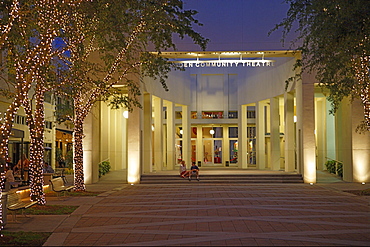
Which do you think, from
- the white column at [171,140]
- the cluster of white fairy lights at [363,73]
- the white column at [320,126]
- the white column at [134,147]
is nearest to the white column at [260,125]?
the white column at [320,126]

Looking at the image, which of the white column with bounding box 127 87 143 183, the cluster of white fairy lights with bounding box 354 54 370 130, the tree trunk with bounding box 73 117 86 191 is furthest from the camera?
the white column with bounding box 127 87 143 183

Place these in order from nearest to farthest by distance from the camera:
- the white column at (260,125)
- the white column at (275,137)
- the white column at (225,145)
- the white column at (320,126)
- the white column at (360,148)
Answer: the white column at (360,148)
the white column at (275,137)
the white column at (320,126)
the white column at (260,125)
the white column at (225,145)

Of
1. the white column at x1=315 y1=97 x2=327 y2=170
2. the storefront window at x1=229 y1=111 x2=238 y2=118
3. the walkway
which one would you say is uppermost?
the storefront window at x1=229 y1=111 x2=238 y2=118

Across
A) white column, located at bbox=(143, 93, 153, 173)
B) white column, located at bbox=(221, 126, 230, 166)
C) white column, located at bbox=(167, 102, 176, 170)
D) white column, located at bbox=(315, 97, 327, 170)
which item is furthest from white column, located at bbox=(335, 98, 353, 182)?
white column, located at bbox=(221, 126, 230, 166)

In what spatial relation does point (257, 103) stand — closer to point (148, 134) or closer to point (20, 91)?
point (148, 134)

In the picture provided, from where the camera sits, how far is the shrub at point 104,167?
83.5 ft

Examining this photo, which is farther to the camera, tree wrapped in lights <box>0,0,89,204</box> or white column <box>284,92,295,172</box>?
white column <box>284,92,295,172</box>

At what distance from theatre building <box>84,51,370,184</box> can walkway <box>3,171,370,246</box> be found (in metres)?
4.18

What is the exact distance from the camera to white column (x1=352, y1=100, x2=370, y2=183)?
2184 cm

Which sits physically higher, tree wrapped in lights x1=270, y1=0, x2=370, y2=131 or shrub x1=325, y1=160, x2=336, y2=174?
tree wrapped in lights x1=270, y1=0, x2=370, y2=131

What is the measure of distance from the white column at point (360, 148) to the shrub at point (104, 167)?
12421mm

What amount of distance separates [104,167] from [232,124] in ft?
46.0

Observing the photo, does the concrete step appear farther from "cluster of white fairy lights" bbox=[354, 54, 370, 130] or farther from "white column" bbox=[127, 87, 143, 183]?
"cluster of white fairy lights" bbox=[354, 54, 370, 130]

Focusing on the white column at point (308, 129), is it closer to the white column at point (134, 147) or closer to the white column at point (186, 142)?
the white column at point (134, 147)
